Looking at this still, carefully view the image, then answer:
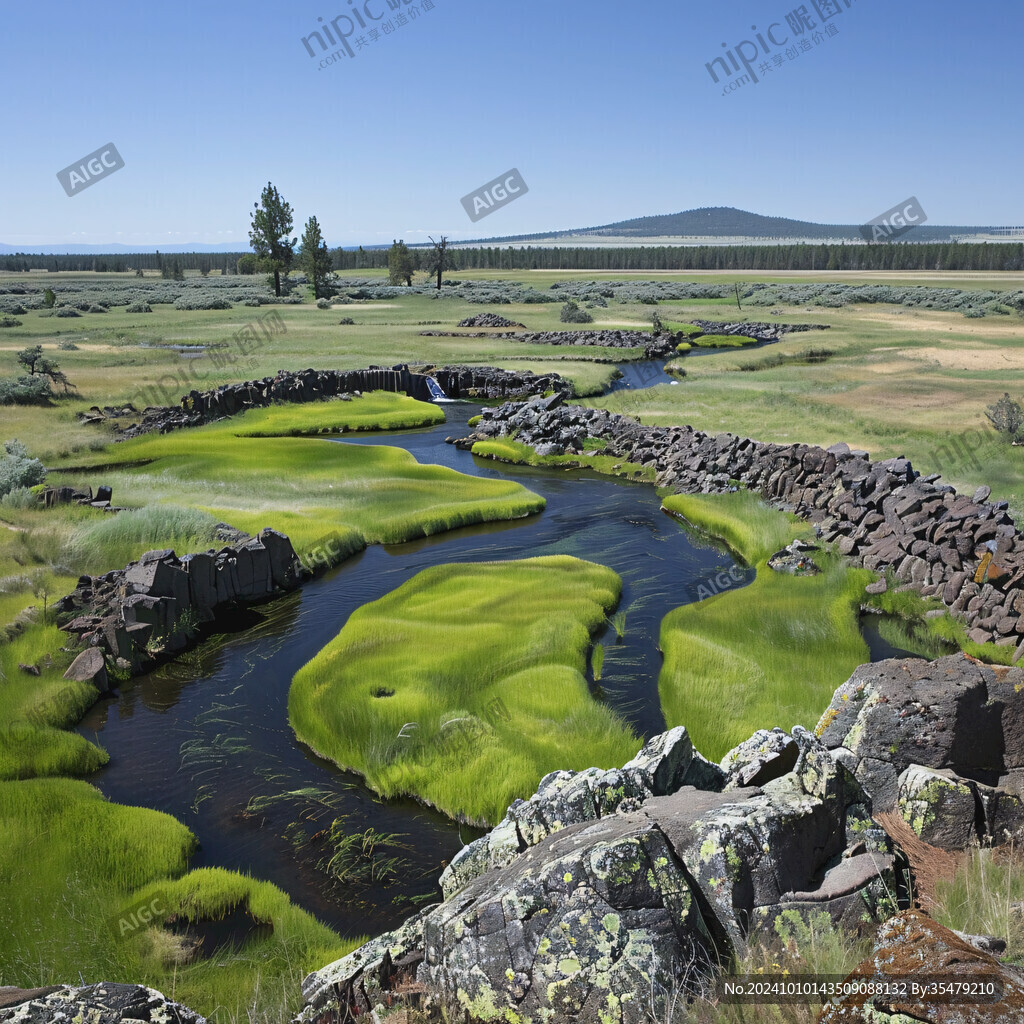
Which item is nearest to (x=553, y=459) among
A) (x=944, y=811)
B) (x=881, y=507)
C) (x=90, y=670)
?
(x=881, y=507)

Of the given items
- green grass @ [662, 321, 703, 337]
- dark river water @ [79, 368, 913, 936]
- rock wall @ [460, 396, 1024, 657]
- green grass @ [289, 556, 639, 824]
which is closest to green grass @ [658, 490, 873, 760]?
dark river water @ [79, 368, 913, 936]

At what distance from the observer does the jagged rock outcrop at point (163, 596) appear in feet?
59.8

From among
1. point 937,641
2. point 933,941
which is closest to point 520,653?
point 937,641

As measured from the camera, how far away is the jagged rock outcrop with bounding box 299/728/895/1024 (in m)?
6.06

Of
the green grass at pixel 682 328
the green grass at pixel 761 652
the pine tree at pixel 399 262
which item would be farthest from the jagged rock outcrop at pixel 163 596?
the pine tree at pixel 399 262

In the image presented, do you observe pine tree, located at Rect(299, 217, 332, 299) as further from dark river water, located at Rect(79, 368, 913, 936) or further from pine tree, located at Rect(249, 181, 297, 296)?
dark river water, located at Rect(79, 368, 913, 936)

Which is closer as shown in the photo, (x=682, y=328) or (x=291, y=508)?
(x=291, y=508)

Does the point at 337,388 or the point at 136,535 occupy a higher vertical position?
the point at 337,388

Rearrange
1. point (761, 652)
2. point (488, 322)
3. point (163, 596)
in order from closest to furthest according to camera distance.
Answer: point (761, 652) → point (163, 596) → point (488, 322)

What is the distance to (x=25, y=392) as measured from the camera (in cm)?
4669

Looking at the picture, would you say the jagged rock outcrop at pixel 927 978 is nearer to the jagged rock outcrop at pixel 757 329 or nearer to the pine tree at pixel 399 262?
the jagged rock outcrop at pixel 757 329

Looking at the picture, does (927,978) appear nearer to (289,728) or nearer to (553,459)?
(289,728)

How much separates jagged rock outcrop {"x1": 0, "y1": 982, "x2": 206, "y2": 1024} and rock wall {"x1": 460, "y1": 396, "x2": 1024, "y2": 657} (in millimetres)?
18114

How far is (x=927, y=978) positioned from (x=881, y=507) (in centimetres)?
2290
